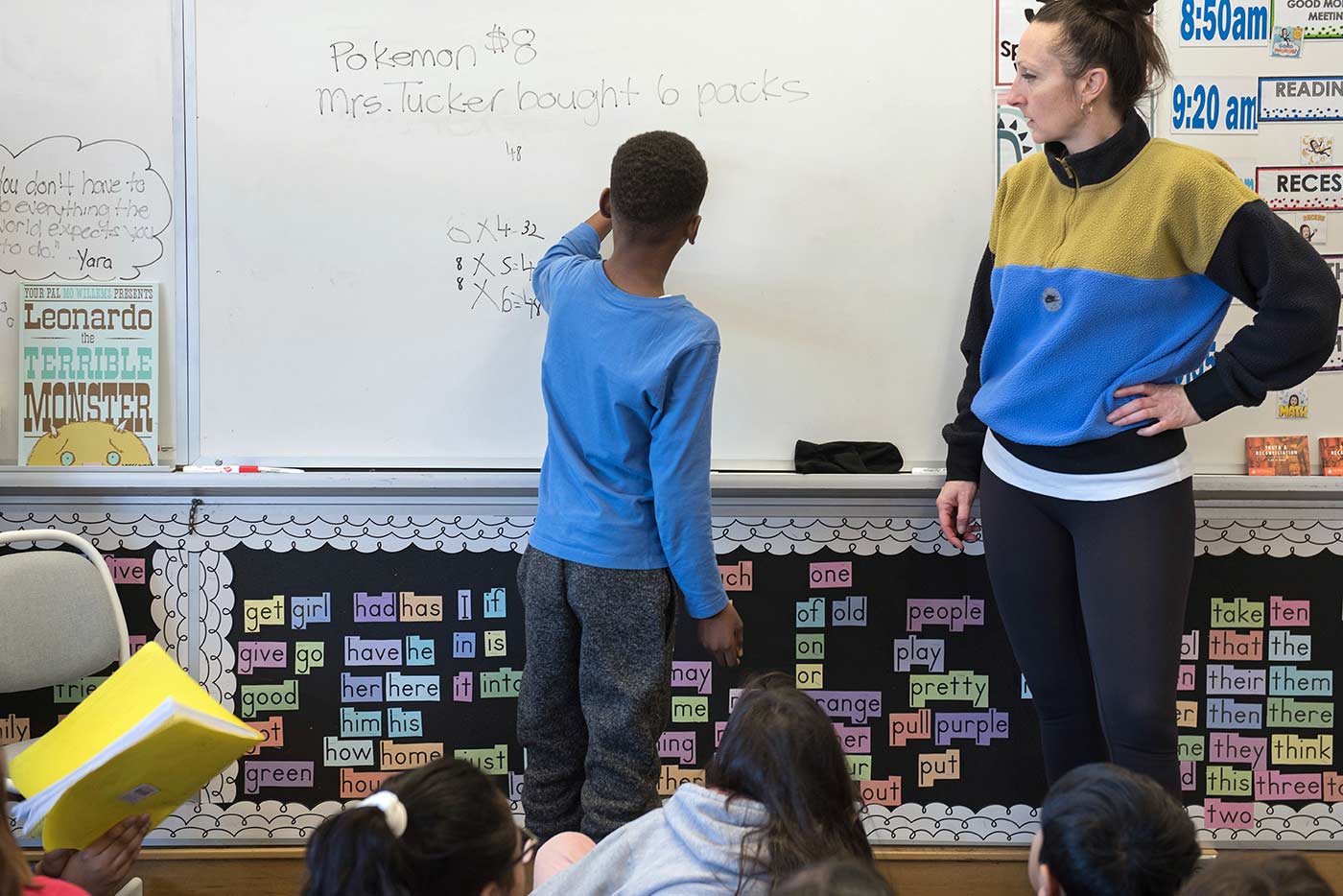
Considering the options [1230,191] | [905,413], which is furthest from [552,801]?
[1230,191]

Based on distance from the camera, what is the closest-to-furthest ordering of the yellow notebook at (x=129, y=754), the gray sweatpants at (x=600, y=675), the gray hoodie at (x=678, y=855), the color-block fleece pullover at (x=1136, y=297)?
the gray hoodie at (x=678, y=855)
the yellow notebook at (x=129, y=754)
the color-block fleece pullover at (x=1136, y=297)
the gray sweatpants at (x=600, y=675)

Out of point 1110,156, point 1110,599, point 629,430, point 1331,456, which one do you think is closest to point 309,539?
point 629,430

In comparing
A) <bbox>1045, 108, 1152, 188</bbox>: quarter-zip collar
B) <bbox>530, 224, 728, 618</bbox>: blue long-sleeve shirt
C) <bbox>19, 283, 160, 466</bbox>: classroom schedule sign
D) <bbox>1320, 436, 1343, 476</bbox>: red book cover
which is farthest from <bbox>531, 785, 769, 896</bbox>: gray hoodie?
<bbox>1320, 436, 1343, 476</bbox>: red book cover

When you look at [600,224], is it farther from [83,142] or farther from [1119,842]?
[1119,842]

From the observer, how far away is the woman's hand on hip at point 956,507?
2.20 m

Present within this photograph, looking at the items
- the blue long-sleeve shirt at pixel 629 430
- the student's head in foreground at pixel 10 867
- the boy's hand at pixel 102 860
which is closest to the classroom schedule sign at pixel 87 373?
the boy's hand at pixel 102 860

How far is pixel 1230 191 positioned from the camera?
69.8 inches

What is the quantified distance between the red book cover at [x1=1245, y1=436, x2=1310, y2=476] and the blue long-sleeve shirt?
121cm

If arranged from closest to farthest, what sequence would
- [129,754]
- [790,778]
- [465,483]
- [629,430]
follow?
[790,778] → [129,754] → [629,430] → [465,483]

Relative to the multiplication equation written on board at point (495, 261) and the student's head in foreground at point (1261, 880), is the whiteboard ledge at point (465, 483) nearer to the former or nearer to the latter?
the multiplication equation written on board at point (495, 261)

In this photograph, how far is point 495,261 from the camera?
7.89 ft

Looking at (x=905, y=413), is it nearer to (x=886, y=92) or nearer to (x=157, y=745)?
(x=886, y=92)

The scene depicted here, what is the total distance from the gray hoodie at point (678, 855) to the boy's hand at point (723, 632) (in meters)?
0.58

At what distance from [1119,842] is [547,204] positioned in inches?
64.8
